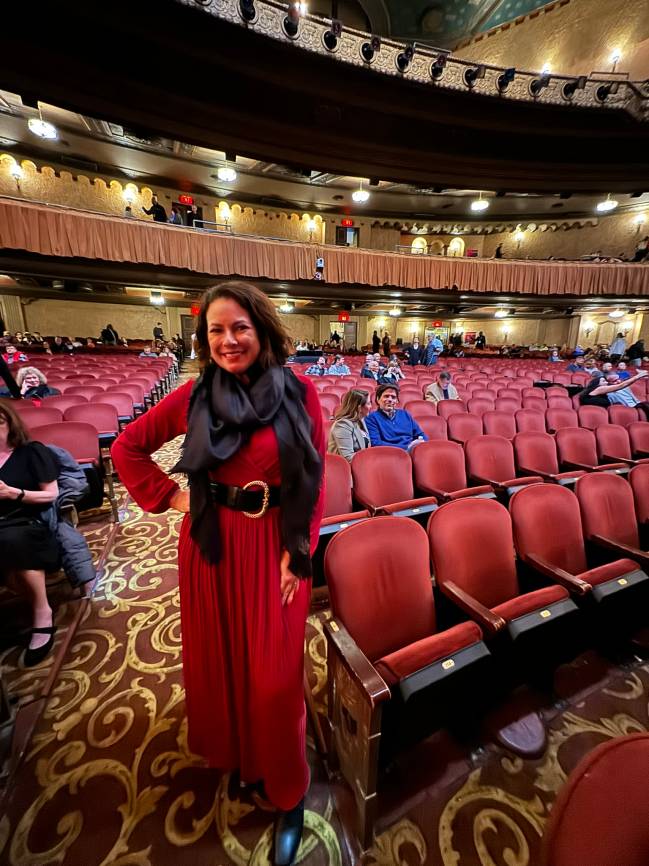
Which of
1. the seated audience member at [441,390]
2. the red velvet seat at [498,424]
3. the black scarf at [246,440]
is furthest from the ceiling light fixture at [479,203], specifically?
the black scarf at [246,440]

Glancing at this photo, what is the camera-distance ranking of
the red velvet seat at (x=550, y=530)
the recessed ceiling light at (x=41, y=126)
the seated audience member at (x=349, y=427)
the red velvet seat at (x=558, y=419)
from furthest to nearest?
the recessed ceiling light at (x=41, y=126)
the red velvet seat at (x=558, y=419)
the seated audience member at (x=349, y=427)
the red velvet seat at (x=550, y=530)

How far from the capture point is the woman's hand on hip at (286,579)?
98cm

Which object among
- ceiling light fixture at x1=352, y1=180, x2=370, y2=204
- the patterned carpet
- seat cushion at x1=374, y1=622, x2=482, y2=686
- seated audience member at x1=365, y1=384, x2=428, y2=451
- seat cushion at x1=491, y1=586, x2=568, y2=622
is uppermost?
ceiling light fixture at x1=352, y1=180, x2=370, y2=204

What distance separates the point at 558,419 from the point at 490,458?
2.23 metres

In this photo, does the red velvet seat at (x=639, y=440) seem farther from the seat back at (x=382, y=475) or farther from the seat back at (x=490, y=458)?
the seat back at (x=382, y=475)

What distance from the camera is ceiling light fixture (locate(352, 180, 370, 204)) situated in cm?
1393

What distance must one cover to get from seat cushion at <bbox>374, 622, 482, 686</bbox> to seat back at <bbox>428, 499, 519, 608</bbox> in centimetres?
31

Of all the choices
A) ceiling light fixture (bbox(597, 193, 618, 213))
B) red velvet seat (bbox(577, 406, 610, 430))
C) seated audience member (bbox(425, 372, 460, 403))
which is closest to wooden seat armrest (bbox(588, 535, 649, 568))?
seated audience member (bbox(425, 372, 460, 403))

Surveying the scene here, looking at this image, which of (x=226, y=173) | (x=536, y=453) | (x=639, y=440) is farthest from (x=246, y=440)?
(x=226, y=173)

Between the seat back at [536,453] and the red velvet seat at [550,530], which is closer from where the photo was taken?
the red velvet seat at [550,530]

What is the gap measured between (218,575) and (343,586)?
486 millimetres

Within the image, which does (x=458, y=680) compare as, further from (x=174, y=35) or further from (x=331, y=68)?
(x=331, y=68)

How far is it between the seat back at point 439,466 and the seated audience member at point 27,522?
8.03 feet

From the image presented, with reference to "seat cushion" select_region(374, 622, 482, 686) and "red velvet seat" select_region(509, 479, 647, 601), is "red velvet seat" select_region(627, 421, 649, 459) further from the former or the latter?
"seat cushion" select_region(374, 622, 482, 686)
